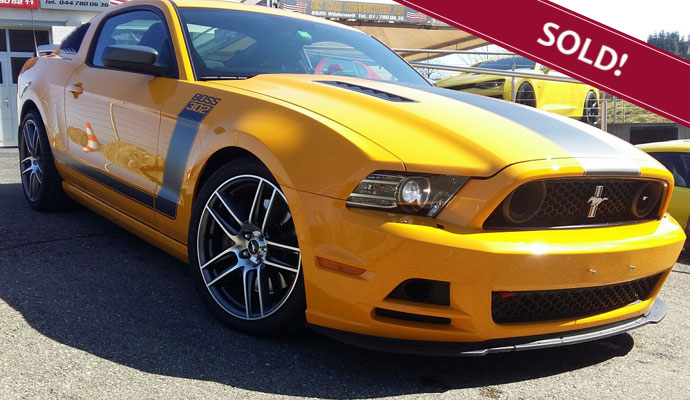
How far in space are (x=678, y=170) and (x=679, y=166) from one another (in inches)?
1.6

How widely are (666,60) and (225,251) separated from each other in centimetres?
701

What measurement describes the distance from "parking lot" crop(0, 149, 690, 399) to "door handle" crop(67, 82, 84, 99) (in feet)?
4.02

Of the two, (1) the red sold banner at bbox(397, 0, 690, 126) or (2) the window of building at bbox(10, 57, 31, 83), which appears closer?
(1) the red sold banner at bbox(397, 0, 690, 126)

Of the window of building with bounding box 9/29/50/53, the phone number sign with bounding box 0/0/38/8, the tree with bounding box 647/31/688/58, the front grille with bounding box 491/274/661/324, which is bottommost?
the tree with bounding box 647/31/688/58

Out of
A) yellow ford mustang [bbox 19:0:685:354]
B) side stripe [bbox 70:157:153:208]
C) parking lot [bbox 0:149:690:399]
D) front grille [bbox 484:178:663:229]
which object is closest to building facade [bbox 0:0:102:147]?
side stripe [bbox 70:157:153:208]

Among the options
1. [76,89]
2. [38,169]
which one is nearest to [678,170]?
[76,89]

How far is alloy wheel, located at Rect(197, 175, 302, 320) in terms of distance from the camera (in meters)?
2.79

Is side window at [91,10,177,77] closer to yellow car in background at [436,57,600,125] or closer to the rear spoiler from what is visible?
the rear spoiler

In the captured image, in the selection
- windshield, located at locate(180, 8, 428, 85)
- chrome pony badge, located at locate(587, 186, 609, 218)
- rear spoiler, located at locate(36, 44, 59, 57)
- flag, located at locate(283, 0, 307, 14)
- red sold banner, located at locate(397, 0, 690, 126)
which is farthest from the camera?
flag, located at locate(283, 0, 307, 14)

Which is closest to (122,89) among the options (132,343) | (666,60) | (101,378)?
(132,343)

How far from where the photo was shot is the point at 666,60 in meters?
8.24

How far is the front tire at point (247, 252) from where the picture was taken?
2764 mm

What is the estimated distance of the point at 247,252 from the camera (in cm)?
294

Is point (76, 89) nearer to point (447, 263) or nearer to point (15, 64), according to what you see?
point (447, 263)
